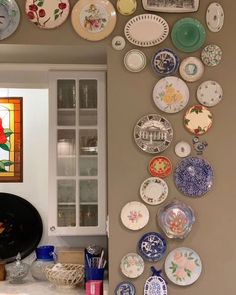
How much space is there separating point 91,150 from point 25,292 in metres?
0.89

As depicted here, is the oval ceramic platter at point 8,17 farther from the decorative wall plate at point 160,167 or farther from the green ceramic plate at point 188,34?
the decorative wall plate at point 160,167

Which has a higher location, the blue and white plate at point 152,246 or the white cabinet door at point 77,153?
the white cabinet door at point 77,153

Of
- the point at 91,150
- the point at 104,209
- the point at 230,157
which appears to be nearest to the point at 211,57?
the point at 230,157

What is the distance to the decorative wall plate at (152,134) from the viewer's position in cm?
237

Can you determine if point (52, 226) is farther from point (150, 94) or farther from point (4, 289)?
point (150, 94)

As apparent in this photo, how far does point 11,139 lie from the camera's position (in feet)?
10.7

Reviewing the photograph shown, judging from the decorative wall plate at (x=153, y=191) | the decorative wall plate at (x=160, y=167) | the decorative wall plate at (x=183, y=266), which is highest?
the decorative wall plate at (x=160, y=167)

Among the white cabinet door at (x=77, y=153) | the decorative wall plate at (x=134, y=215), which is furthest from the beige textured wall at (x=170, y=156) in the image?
the white cabinet door at (x=77, y=153)

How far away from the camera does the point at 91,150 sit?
8.78ft

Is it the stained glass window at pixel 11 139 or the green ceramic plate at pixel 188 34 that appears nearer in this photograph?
the green ceramic plate at pixel 188 34

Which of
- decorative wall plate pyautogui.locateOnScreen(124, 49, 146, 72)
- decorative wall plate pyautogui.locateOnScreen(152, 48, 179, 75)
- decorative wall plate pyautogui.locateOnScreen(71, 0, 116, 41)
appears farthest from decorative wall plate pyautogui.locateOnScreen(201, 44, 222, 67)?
decorative wall plate pyautogui.locateOnScreen(71, 0, 116, 41)

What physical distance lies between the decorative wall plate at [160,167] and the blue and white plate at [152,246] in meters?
0.31

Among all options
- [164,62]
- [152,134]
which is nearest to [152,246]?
[152,134]


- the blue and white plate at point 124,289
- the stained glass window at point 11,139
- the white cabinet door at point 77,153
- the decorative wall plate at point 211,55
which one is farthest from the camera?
the stained glass window at point 11,139
